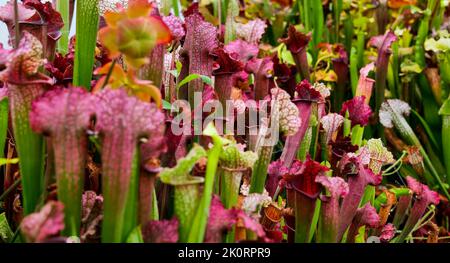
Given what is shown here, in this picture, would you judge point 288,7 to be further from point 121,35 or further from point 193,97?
point 121,35

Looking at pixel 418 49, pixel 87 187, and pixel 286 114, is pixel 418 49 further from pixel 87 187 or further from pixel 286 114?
pixel 87 187

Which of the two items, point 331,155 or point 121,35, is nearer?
point 121,35

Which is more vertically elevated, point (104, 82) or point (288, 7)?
point (288, 7)

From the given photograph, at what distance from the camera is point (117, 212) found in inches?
19.5

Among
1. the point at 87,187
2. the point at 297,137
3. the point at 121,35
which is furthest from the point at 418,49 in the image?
the point at 121,35

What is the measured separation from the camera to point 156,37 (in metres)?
0.49

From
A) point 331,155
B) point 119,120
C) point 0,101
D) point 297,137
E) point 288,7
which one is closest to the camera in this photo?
point 119,120

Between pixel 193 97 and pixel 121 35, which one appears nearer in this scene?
pixel 121 35

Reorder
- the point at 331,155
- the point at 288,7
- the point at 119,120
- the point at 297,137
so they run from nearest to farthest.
→ 1. the point at 119,120
2. the point at 297,137
3. the point at 331,155
4. the point at 288,7

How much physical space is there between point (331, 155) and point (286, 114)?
0.89 feet

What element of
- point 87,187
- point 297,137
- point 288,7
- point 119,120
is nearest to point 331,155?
point 297,137

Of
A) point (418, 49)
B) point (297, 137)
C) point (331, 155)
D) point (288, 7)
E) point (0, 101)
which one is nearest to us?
point (0, 101)
